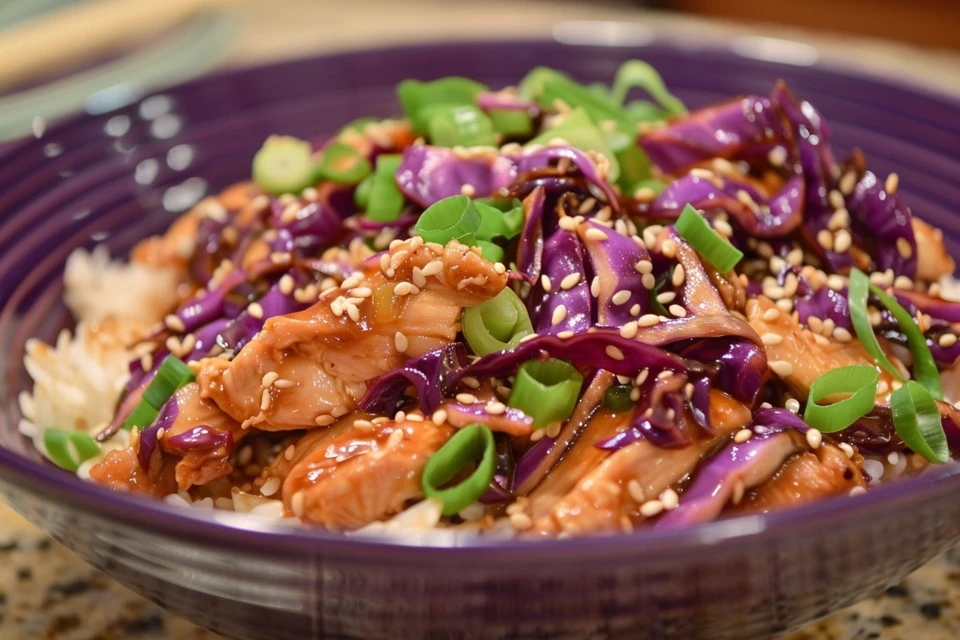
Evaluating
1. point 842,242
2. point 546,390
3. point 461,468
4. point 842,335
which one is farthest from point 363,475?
point 842,242

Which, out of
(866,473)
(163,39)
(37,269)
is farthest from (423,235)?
(163,39)

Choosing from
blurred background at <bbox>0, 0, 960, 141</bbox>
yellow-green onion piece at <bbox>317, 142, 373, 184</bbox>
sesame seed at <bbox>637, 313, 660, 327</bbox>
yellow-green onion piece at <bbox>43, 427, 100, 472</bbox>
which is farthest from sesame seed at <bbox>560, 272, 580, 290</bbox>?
blurred background at <bbox>0, 0, 960, 141</bbox>

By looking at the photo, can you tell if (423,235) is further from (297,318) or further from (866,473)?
(866,473)

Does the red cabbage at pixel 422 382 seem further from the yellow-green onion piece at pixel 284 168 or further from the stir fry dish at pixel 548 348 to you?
the yellow-green onion piece at pixel 284 168

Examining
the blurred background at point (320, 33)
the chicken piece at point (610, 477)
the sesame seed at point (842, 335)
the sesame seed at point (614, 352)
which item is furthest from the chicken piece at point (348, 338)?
the blurred background at point (320, 33)

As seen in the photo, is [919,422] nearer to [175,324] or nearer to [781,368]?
[781,368]
